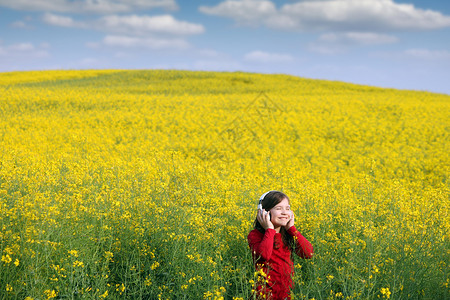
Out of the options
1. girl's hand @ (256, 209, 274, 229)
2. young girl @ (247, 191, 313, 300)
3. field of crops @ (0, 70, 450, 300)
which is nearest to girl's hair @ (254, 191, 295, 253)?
young girl @ (247, 191, 313, 300)

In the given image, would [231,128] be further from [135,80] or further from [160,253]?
[135,80]

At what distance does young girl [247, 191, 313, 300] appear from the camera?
3.50m

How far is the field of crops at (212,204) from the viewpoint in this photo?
3.54 metres

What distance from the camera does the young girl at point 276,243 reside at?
3496 mm

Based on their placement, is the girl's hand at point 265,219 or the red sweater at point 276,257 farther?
the girl's hand at point 265,219

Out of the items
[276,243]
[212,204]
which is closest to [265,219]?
[276,243]

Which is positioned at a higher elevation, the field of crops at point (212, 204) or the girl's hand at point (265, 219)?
the girl's hand at point (265, 219)

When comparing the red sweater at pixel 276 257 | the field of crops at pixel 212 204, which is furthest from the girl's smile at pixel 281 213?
the field of crops at pixel 212 204

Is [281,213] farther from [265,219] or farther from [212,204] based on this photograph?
[212,204]

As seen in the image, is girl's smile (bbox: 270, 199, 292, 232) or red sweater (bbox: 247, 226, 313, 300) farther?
girl's smile (bbox: 270, 199, 292, 232)

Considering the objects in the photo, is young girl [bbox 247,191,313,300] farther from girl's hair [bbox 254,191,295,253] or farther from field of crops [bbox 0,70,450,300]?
field of crops [bbox 0,70,450,300]

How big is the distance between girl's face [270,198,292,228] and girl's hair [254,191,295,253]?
0.11 feet

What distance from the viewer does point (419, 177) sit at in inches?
380

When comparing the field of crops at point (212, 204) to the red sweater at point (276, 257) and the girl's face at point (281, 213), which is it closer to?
the red sweater at point (276, 257)
